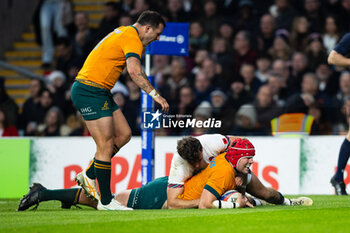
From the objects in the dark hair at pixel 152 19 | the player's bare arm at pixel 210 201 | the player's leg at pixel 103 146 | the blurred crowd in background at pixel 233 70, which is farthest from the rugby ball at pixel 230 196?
the blurred crowd in background at pixel 233 70

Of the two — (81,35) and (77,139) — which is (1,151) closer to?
(77,139)

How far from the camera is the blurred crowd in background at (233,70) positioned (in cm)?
1223

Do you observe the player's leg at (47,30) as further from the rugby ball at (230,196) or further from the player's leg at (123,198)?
the rugby ball at (230,196)

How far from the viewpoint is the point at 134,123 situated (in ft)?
39.1

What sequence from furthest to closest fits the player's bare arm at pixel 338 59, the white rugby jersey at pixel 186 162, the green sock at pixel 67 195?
the player's bare arm at pixel 338 59 < the green sock at pixel 67 195 < the white rugby jersey at pixel 186 162

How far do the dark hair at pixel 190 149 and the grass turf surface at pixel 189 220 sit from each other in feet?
1.87

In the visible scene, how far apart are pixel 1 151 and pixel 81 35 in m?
5.24

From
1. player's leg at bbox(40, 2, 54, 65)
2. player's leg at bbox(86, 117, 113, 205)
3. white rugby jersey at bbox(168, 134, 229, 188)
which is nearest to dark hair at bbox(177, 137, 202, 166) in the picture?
white rugby jersey at bbox(168, 134, 229, 188)

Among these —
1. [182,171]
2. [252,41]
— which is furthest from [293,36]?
[182,171]

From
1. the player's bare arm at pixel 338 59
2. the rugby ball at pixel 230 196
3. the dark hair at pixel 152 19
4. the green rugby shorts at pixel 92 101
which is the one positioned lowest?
the rugby ball at pixel 230 196

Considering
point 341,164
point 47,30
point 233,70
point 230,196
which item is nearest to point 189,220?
point 230,196

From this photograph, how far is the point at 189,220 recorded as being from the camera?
660 centimetres

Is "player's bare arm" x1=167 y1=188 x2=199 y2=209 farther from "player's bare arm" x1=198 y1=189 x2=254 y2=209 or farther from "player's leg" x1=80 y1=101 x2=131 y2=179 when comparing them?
"player's leg" x1=80 y1=101 x2=131 y2=179

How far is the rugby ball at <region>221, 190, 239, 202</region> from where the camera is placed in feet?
Result: 25.6
